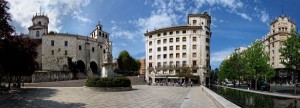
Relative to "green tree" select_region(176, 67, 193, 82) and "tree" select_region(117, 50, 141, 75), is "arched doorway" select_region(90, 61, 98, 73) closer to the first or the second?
"tree" select_region(117, 50, 141, 75)

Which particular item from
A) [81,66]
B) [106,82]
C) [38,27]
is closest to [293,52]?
[106,82]

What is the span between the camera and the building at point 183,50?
2940 inches

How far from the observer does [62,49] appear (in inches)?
3317

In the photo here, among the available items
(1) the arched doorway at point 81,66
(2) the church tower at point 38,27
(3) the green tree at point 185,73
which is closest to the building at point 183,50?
(3) the green tree at point 185,73

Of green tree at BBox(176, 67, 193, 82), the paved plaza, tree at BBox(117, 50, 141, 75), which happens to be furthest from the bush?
tree at BBox(117, 50, 141, 75)

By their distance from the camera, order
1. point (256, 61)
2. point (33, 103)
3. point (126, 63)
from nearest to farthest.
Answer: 1. point (33, 103)
2. point (256, 61)
3. point (126, 63)

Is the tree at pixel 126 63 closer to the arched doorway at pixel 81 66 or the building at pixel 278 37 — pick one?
the arched doorway at pixel 81 66

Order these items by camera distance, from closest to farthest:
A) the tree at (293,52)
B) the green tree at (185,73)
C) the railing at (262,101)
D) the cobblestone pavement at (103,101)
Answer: the railing at (262,101)
the cobblestone pavement at (103,101)
the tree at (293,52)
the green tree at (185,73)

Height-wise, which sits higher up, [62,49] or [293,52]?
[62,49]

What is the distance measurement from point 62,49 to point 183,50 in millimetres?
36380

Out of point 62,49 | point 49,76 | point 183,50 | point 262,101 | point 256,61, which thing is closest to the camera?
point 262,101

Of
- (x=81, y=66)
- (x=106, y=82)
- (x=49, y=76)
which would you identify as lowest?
(x=49, y=76)

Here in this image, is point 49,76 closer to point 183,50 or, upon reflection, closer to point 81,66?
point 81,66

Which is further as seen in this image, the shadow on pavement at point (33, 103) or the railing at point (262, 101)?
the shadow on pavement at point (33, 103)
